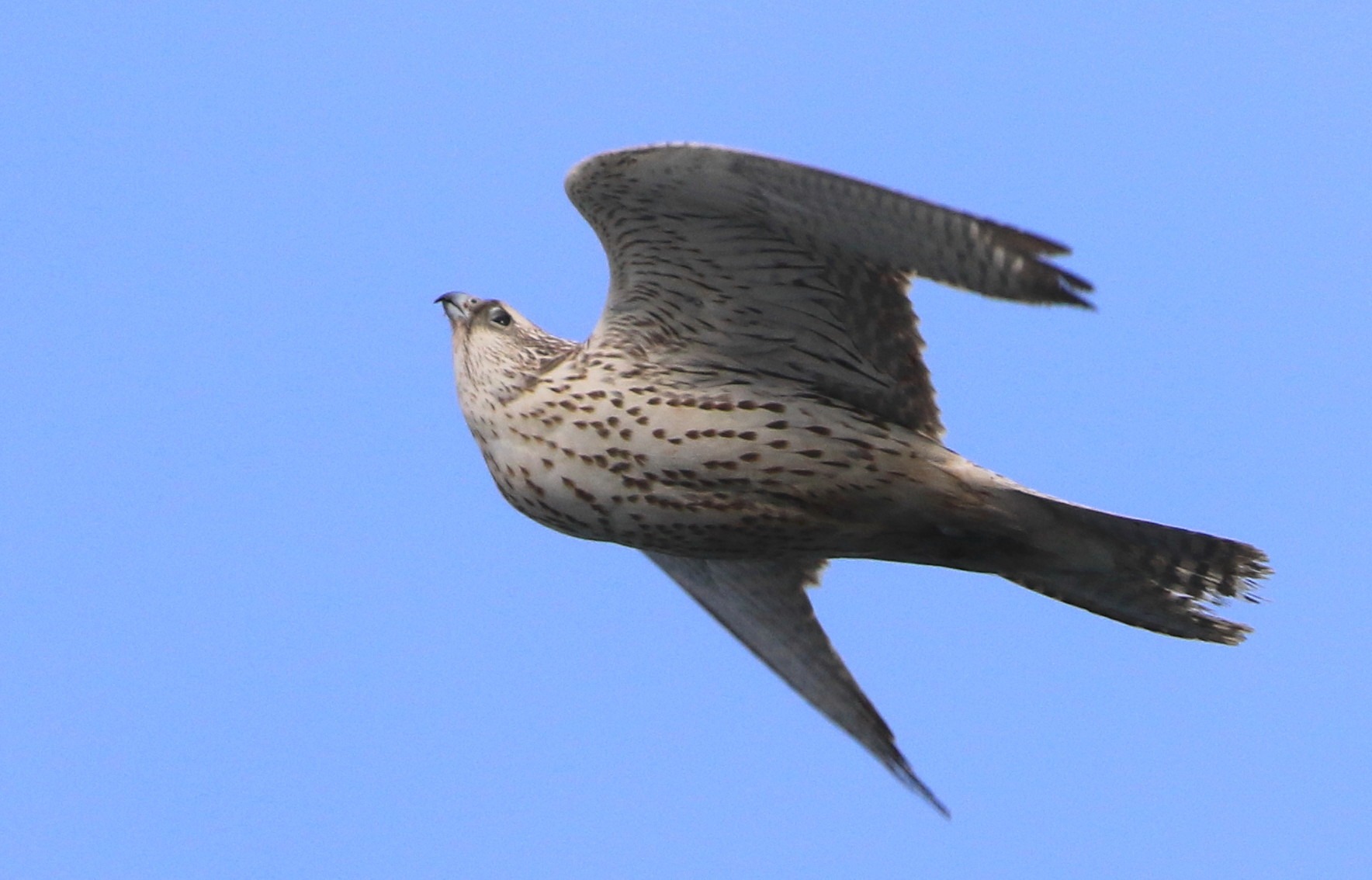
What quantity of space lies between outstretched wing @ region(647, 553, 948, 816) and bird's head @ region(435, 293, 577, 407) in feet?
3.28

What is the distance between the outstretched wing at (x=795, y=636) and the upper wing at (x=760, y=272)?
110 cm

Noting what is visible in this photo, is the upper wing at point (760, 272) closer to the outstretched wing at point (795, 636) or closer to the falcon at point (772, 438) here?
the falcon at point (772, 438)

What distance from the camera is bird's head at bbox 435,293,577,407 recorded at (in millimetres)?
7840

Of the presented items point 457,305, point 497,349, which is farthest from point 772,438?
point 457,305

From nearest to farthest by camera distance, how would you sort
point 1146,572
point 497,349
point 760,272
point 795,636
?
point 760,272
point 1146,572
point 497,349
point 795,636

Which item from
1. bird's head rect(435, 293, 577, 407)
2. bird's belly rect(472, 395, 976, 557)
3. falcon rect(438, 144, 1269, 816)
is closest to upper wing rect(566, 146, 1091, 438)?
falcon rect(438, 144, 1269, 816)

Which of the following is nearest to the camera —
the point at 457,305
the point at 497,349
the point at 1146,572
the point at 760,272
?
the point at 760,272

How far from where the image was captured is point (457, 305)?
336 inches

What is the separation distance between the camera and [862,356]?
736cm

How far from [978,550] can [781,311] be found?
3.83 ft

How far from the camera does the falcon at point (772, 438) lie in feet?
23.7

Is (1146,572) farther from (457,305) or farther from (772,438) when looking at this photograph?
(457,305)

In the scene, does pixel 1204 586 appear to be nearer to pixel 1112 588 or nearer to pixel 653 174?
pixel 1112 588

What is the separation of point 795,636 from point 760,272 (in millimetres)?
1831
